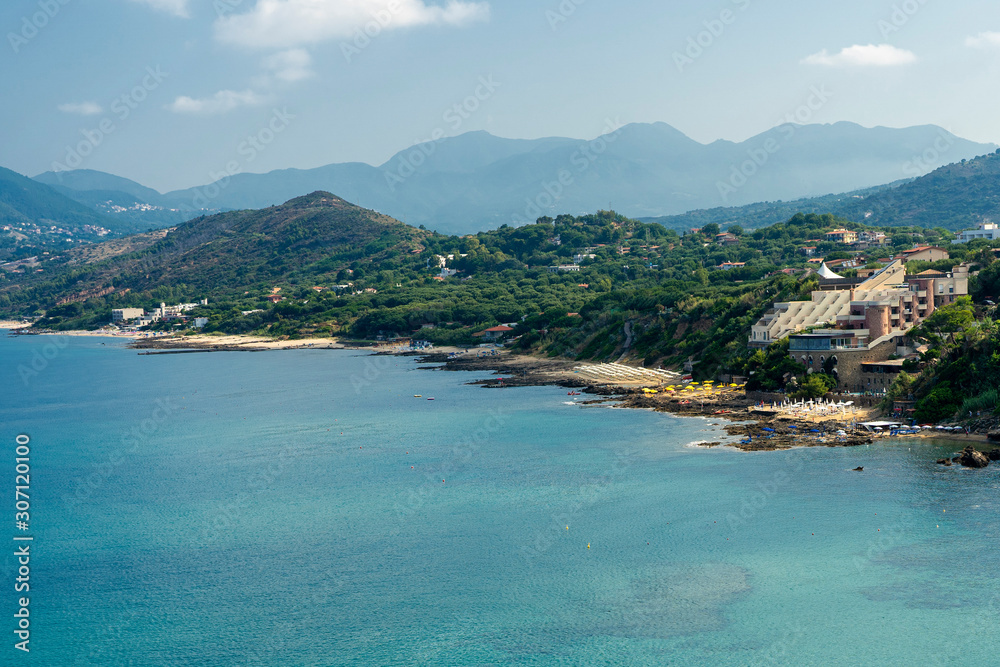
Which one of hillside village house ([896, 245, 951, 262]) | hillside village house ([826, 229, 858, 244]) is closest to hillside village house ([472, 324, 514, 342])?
hillside village house ([896, 245, 951, 262])

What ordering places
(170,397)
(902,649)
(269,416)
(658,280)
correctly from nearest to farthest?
(902,649), (269,416), (170,397), (658,280)

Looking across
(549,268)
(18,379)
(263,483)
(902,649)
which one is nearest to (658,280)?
(549,268)

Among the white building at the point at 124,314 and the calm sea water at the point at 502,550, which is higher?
the white building at the point at 124,314

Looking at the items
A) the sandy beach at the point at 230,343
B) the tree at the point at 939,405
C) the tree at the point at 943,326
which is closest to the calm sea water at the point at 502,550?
the tree at the point at 939,405

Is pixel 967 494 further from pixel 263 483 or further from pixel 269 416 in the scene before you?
pixel 269 416

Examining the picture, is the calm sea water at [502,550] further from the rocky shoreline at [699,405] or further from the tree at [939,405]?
the tree at [939,405]

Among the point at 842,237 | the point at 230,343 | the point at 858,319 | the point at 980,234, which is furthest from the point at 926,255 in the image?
the point at 230,343
